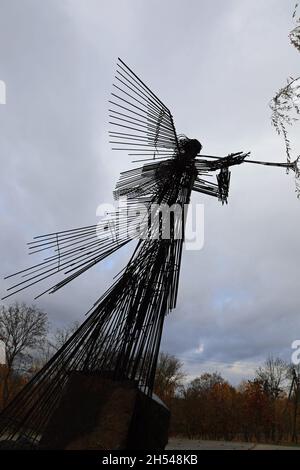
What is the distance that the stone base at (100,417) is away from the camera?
2.74 m

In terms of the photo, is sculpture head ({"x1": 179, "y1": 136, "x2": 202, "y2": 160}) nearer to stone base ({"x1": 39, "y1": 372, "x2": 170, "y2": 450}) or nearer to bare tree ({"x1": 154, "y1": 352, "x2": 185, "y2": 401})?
stone base ({"x1": 39, "y1": 372, "x2": 170, "y2": 450})

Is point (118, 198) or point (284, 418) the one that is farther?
point (284, 418)

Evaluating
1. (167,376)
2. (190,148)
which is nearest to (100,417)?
(190,148)

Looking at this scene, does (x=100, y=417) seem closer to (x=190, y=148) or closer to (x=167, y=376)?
(x=190, y=148)

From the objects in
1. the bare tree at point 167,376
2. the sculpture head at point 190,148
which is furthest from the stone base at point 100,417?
the bare tree at point 167,376

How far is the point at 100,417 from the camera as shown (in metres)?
2.83

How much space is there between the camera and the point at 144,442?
9.91 feet

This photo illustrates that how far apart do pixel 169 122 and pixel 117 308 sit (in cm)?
196

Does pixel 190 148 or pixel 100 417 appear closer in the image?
pixel 100 417

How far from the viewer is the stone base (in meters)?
2.74

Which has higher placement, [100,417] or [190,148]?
[190,148]

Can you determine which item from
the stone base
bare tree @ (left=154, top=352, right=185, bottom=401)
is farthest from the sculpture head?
bare tree @ (left=154, top=352, right=185, bottom=401)

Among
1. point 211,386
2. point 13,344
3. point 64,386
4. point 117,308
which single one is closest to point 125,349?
point 117,308
